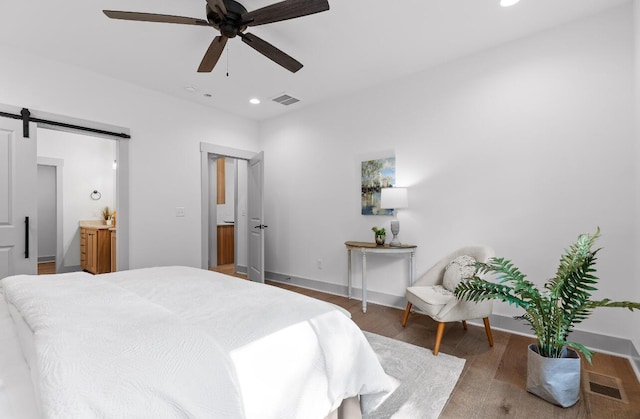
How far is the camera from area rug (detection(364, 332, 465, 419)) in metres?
1.70

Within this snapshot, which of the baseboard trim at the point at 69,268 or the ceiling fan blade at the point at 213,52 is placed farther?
the baseboard trim at the point at 69,268

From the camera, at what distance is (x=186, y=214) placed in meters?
4.06

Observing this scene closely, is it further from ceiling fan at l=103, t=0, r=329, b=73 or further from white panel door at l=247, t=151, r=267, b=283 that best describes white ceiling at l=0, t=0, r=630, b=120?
white panel door at l=247, t=151, r=267, b=283

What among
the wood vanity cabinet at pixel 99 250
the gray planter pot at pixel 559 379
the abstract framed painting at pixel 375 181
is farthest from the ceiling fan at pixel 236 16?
the wood vanity cabinet at pixel 99 250

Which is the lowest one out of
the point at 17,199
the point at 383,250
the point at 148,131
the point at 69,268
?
the point at 69,268

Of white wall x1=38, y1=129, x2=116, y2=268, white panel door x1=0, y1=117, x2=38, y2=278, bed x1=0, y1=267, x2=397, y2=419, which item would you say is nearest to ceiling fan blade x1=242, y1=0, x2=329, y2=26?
bed x1=0, y1=267, x2=397, y2=419

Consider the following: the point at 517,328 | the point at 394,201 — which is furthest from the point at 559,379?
the point at 394,201

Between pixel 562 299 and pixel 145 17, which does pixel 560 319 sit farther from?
pixel 145 17

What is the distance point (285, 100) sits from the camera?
415cm

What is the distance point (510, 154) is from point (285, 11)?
2.30 metres

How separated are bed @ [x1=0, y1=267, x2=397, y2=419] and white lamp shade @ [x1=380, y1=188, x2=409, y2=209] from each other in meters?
2.01

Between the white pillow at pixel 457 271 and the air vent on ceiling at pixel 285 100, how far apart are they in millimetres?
2847

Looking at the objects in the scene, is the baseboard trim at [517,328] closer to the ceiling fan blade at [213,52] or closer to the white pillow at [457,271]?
the white pillow at [457,271]

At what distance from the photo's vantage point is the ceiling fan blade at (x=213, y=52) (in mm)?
2168
